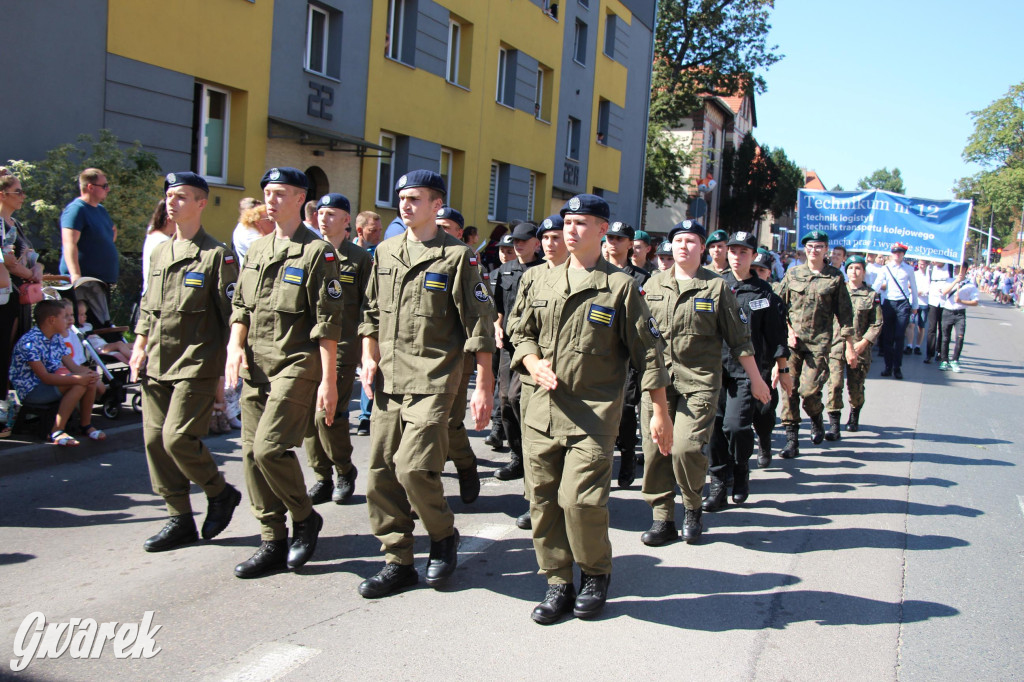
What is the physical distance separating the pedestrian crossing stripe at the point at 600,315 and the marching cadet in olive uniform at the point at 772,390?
2.73 meters

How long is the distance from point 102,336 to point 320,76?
344 inches

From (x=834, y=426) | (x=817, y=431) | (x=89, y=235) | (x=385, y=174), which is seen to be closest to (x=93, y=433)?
(x=89, y=235)

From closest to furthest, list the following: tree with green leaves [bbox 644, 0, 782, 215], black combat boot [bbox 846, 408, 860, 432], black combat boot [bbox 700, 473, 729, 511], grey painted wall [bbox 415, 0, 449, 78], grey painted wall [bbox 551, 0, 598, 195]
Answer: black combat boot [bbox 700, 473, 729, 511]
black combat boot [bbox 846, 408, 860, 432]
grey painted wall [bbox 415, 0, 449, 78]
grey painted wall [bbox 551, 0, 598, 195]
tree with green leaves [bbox 644, 0, 782, 215]

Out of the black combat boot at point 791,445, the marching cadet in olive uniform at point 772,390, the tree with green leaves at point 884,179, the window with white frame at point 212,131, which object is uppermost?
the tree with green leaves at point 884,179

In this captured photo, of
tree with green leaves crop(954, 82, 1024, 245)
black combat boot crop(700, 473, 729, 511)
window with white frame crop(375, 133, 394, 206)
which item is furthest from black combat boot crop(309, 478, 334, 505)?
tree with green leaves crop(954, 82, 1024, 245)

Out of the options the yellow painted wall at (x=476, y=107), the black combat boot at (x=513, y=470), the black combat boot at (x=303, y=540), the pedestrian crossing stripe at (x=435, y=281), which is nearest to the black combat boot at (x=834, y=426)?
the black combat boot at (x=513, y=470)

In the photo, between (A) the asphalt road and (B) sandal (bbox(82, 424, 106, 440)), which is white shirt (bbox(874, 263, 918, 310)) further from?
(B) sandal (bbox(82, 424, 106, 440))

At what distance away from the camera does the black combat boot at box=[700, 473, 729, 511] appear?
20.5ft

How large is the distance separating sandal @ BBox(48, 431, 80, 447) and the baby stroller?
75cm

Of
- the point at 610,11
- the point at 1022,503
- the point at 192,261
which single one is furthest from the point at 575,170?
the point at 192,261

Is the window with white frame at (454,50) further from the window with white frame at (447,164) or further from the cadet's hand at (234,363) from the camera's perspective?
the cadet's hand at (234,363)

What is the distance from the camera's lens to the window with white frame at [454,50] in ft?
66.2

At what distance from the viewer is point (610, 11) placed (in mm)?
28406

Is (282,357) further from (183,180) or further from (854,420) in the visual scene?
(854,420)
